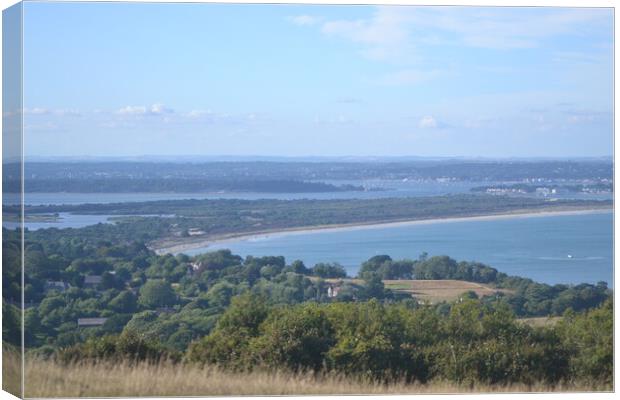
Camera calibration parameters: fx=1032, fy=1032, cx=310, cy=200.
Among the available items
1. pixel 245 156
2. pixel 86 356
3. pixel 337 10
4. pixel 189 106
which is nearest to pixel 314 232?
pixel 245 156

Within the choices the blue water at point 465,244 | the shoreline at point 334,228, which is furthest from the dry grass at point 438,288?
the shoreline at point 334,228

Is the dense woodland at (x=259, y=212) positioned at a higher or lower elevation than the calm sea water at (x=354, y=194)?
lower

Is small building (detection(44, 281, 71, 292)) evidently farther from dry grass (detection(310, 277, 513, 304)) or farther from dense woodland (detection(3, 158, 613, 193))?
dry grass (detection(310, 277, 513, 304))

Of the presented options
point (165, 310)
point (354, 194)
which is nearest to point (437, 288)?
point (354, 194)

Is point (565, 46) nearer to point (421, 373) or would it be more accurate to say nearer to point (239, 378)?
point (421, 373)

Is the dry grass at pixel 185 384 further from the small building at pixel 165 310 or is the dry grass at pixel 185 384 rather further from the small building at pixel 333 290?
the small building at pixel 333 290

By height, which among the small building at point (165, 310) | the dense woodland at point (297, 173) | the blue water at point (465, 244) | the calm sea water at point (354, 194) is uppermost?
the dense woodland at point (297, 173)
